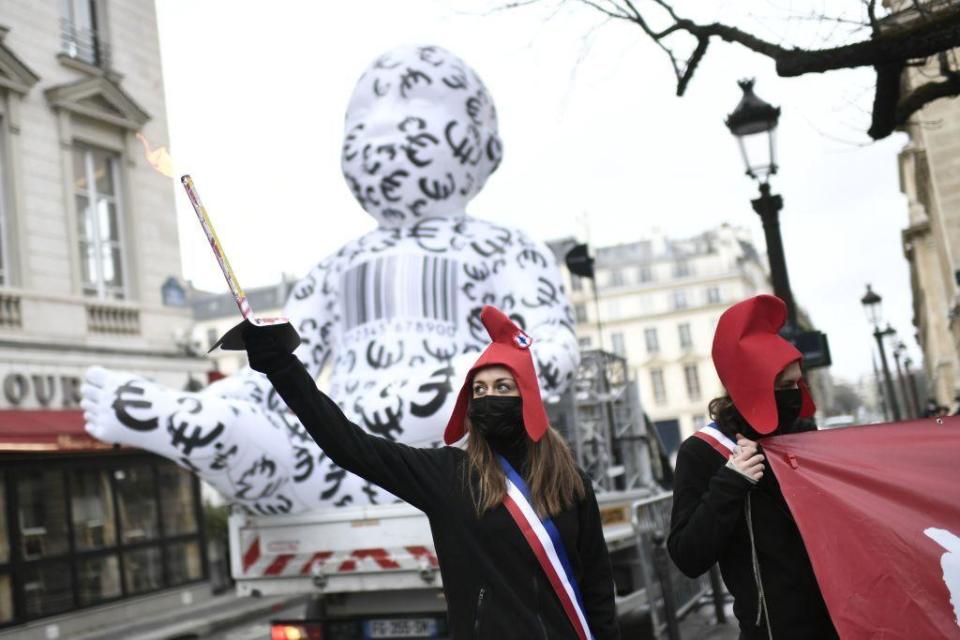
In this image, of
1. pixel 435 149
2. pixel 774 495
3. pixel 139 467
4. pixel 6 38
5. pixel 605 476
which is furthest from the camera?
pixel 139 467

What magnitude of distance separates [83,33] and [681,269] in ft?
197

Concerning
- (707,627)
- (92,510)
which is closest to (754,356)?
(707,627)

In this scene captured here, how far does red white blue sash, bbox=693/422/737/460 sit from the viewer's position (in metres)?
2.60

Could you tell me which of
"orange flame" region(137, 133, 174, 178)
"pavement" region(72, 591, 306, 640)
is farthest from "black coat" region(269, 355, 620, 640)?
"pavement" region(72, 591, 306, 640)

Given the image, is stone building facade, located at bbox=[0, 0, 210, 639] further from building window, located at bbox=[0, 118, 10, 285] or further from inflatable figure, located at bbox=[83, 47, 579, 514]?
inflatable figure, located at bbox=[83, 47, 579, 514]

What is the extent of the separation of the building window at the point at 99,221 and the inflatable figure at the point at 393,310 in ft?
24.6

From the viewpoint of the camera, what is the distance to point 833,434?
264 centimetres

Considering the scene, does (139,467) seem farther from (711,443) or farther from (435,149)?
(711,443)

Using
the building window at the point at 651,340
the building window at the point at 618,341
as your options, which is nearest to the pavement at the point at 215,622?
the building window at the point at 618,341

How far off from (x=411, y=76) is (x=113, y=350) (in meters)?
8.14

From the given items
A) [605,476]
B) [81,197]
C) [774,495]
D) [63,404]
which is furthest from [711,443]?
[81,197]

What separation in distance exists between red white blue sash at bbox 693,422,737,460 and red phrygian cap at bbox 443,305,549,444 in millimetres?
426

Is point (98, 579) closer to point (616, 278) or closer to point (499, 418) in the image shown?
point (499, 418)

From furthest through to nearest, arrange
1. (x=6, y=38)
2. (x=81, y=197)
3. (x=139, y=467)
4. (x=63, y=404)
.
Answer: (x=139, y=467) < (x=81, y=197) < (x=63, y=404) < (x=6, y=38)
